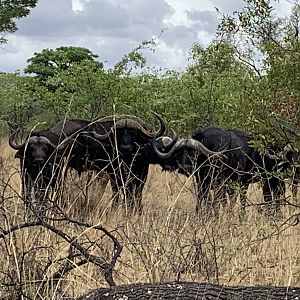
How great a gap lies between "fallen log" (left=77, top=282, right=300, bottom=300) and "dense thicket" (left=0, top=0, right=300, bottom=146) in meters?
1.36

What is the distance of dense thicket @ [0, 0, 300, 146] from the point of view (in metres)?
5.51

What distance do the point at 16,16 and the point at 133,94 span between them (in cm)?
565

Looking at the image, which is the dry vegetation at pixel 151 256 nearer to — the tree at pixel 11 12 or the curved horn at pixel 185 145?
the curved horn at pixel 185 145

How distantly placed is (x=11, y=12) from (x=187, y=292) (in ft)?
49.4

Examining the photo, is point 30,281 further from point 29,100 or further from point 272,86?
point 29,100

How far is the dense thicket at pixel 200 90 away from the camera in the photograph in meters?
5.51

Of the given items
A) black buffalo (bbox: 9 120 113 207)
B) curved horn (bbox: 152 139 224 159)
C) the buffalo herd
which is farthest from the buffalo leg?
black buffalo (bbox: 9 120 113 207)

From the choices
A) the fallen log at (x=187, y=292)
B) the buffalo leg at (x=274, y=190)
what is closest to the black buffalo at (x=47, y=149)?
the buffalo leg at (x=274, y=190)

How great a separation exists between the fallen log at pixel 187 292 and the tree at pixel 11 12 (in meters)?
14.9

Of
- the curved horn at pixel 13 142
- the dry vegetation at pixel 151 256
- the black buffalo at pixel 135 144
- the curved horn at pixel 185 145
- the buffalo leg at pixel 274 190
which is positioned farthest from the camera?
the black buffalo at pixel 135 144

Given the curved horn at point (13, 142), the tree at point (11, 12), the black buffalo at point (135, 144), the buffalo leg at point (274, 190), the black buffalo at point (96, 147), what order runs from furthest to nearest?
the tree at point (11, 12), the black buffalo at point (135, 144), the curved horn at point (13, 142), the black buffalo at point (96, 147), the buffalo leg at point (274, 190)

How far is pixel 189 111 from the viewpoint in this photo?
49.2 ft

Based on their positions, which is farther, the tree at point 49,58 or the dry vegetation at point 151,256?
the tree at point 49,58

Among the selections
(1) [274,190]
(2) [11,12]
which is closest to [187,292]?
(1) [274,190]
